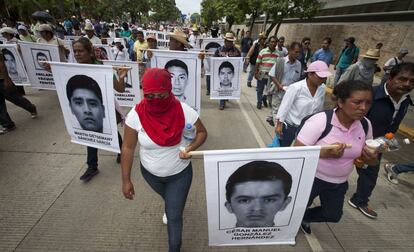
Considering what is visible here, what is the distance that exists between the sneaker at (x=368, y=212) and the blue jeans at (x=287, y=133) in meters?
1.28

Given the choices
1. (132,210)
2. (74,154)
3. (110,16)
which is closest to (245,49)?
(74,154)

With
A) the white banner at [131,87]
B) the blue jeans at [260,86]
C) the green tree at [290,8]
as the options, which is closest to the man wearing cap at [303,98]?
the white banner at [131,87]

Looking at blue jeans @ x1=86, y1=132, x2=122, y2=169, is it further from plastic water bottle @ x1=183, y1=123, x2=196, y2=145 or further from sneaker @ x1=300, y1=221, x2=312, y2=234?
sneaker @ x1=300, y1=221, x2=312, y2=234

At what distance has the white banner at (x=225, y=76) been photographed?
6.73 m

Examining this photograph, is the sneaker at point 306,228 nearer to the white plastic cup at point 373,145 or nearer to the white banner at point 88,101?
the white plastic cup at point 373,145

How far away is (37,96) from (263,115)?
6.61 meters

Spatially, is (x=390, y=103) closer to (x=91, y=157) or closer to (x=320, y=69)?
(x=320, y=69)

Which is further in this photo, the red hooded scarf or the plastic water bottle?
the plastic water bottle

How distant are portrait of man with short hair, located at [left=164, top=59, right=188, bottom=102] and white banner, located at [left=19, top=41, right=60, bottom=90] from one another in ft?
9.85

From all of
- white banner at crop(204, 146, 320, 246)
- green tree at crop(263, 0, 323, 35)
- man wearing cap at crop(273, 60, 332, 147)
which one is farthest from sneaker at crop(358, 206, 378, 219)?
green tree at crop(263, 0, 323, 35)

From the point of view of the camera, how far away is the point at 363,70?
4137 millimetres

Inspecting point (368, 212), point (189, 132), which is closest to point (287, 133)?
point (368, 212)

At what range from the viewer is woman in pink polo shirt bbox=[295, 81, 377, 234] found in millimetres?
1966

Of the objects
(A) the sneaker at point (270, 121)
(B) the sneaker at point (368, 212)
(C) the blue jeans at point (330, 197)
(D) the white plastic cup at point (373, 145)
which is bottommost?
(A) the sneaker at point (270, 121)
